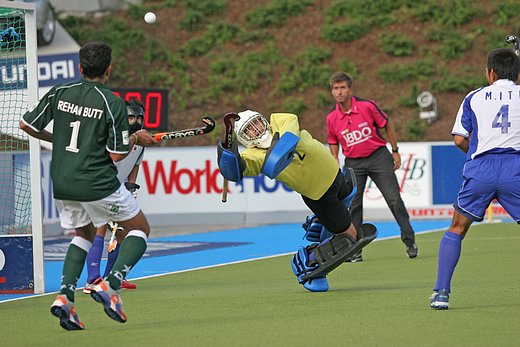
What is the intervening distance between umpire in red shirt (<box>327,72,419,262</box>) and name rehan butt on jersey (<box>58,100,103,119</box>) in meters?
5.45

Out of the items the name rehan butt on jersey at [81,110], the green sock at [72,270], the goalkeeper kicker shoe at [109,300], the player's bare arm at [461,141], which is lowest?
the goalkeeper kicker shoe at [109,300]

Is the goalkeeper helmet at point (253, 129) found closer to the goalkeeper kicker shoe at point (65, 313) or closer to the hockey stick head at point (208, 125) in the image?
the hockey stick head at point (208, 125)

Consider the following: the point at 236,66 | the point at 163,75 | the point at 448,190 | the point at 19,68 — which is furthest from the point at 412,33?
the point at 19,68

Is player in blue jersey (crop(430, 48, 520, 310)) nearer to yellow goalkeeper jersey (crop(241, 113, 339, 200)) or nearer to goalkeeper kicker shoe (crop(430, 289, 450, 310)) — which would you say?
goalkeeper kicker shoe (crop(430, 289, 450, 310))

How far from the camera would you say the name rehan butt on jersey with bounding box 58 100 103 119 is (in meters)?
7.21

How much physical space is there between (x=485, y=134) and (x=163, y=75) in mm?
23886

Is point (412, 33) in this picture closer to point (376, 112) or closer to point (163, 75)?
point (163, 75)

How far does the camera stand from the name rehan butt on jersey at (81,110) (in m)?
7.21

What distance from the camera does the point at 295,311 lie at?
324 inches

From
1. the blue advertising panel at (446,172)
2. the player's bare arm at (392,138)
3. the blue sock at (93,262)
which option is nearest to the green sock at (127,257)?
the blue sock at (93,262)

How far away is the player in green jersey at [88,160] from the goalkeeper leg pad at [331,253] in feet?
7.55

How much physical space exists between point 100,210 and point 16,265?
3.07 m

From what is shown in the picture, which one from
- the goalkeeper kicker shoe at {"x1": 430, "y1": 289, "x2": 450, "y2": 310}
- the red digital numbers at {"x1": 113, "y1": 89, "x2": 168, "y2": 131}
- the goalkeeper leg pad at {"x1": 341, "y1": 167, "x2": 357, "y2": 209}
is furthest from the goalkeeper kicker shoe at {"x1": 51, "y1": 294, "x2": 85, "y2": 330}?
the red digital numbers at {"x1": 113, "y1": 89, "x2": 168, "y2": 131}

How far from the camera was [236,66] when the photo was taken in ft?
103
